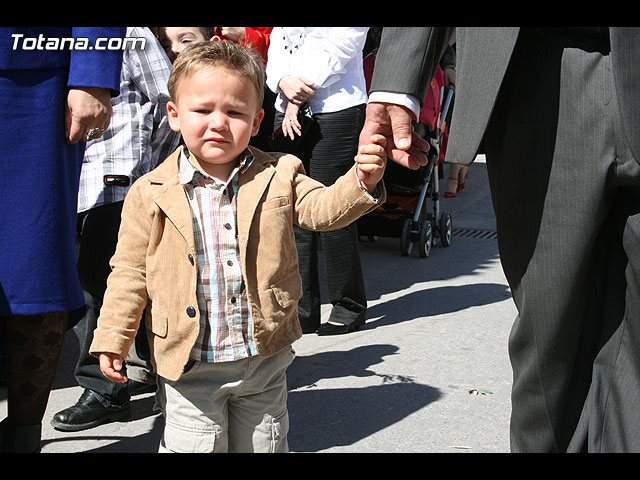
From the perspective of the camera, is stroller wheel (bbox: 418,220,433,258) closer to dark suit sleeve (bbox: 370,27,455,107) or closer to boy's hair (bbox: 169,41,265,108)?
boy's hair (bbox: 169,41,265,108)

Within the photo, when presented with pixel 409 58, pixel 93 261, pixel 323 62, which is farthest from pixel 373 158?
pixel 323 62

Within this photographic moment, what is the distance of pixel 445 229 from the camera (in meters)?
7.12

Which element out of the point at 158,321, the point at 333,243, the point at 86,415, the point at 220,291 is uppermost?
the point at 220,291

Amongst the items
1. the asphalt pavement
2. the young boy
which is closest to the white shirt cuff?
the young boy

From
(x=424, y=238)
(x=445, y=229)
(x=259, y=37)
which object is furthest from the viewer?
(x=445, y=229)

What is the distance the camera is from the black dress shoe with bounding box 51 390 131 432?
3.58m

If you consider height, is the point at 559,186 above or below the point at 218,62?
below

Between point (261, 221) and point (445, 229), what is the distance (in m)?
4.69

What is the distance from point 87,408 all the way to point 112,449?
0.29 meters

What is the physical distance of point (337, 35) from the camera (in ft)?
15.0

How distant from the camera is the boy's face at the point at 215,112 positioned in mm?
2523

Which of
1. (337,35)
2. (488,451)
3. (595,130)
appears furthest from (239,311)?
(337,35)

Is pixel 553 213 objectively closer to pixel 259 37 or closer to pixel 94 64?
pixel 94 64

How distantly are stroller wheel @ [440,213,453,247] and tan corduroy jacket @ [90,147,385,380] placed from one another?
14.9 ft
